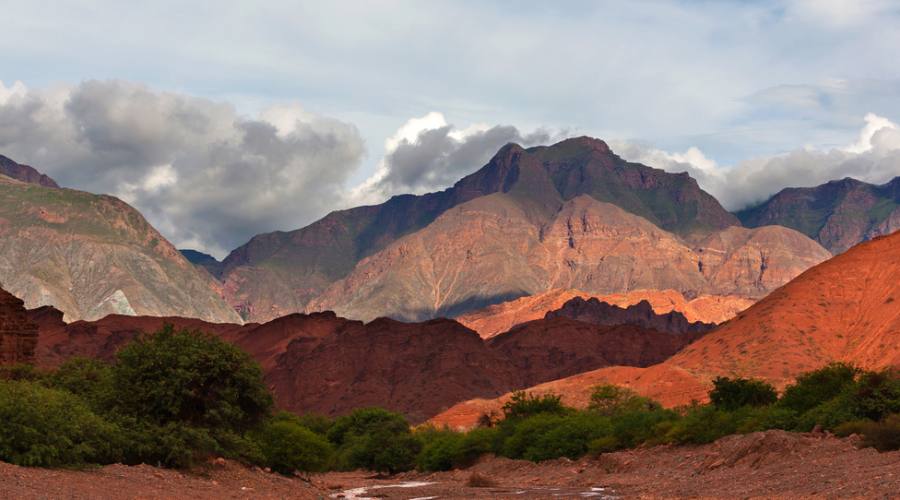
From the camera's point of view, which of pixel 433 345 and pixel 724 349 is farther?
pixel 433 345

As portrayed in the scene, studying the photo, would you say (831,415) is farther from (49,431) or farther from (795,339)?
(795,339)

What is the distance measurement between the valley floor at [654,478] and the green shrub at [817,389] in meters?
8.52

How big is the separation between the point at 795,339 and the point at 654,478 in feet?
268

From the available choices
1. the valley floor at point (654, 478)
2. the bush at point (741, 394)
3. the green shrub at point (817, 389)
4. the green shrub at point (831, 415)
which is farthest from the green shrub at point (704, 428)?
Result: the bush at point (741, 394)

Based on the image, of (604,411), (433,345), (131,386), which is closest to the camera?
(131,386)

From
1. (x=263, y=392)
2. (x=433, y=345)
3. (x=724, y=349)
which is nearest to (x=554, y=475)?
(x=263, y=392)

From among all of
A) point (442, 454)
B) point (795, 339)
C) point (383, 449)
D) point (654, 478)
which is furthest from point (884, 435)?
point (795, 339)

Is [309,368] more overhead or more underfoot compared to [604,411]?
more overhead

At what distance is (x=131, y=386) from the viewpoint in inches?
1639

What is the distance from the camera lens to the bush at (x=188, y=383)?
4112 centimetres

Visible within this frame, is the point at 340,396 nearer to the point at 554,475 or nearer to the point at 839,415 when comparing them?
the point at 554,475

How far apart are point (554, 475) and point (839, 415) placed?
1850 centimetres

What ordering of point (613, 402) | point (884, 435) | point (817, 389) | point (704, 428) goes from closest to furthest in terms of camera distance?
point (884, 435) → point (704, 428) → point (817, 389) → point (613, 402)

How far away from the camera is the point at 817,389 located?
6203 centimetres
